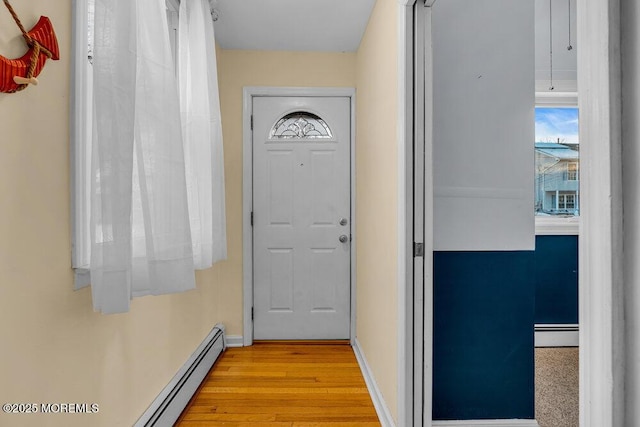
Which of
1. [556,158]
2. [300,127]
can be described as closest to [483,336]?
[556,158]

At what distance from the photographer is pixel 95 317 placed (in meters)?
1.38

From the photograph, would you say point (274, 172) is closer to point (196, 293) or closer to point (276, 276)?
point (276, 276)

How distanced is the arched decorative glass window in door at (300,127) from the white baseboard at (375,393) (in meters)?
1.75

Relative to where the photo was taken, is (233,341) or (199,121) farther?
(233,341)

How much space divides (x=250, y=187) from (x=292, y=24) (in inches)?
50.7

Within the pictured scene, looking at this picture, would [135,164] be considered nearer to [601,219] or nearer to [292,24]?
[601,219]

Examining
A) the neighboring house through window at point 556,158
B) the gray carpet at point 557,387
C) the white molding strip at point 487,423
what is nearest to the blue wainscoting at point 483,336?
the white molding strip at point 487,423

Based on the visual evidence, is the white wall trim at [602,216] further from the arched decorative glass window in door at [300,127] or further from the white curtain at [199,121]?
the arched decorative glass window in door at [300,127]

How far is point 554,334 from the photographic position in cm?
261

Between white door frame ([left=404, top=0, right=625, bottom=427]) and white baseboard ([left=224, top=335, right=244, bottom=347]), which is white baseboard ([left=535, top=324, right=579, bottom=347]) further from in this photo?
white door frame ([left=404, top=0, right=625, bottom=427])

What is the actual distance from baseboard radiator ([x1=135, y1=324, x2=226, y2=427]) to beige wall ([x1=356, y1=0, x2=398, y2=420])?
43.2 inches

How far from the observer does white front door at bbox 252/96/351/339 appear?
3.27 meters

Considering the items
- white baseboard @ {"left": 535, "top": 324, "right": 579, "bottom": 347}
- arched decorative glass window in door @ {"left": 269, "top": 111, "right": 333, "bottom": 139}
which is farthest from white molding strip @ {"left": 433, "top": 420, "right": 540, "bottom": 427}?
arched decorative glass window in door @ {"left": 269, "top": 111, "right": 333, "bottom": 139}

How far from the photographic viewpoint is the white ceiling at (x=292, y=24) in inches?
99.2
